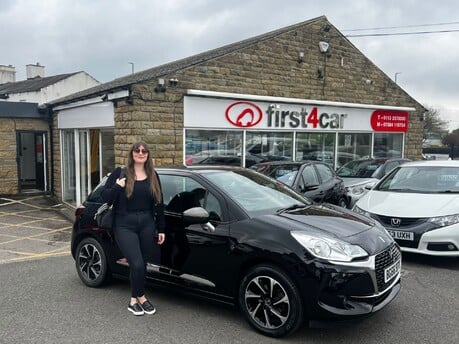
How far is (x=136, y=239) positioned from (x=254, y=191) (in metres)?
1.33

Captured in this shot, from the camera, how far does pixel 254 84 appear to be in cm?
1109

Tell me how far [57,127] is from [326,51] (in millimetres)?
8508

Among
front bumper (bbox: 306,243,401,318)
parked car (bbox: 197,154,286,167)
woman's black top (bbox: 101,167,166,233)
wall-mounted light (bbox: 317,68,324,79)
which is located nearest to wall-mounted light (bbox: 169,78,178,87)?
parked car (bbox: 197,154,286,167)

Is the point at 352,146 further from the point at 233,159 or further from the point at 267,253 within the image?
the point at 267,253

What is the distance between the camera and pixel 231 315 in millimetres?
4188

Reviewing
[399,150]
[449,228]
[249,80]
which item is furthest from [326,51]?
[449,228]

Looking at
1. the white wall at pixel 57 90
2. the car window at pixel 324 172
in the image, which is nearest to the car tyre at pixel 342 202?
the car window at pixel 324 172

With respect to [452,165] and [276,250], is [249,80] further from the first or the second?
[276,250]

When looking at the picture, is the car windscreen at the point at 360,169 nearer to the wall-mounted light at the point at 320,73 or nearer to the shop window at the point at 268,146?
the shop window at the point at 268,146

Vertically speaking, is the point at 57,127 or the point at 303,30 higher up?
the point at 303,30

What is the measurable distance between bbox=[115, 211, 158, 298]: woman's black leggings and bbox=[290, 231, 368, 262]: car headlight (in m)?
1.44

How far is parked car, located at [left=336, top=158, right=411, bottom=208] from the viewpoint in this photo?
10203 millimetres

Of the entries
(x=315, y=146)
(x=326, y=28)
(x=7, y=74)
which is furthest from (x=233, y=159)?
(x=7, y=74)

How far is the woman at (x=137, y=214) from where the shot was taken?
4.11 m
